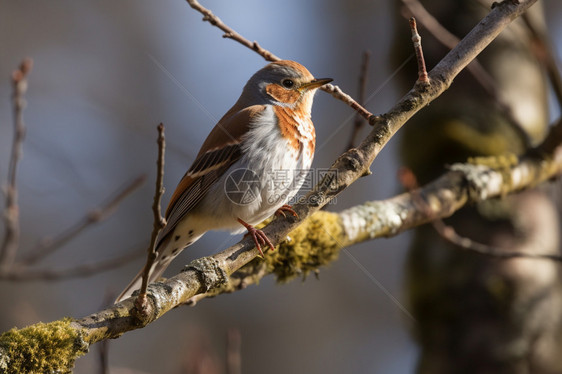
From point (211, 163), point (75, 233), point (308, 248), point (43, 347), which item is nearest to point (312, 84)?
point (211, 163)

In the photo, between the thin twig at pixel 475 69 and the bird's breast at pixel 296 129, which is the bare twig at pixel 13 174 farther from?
the thin twig at pixel 475 69

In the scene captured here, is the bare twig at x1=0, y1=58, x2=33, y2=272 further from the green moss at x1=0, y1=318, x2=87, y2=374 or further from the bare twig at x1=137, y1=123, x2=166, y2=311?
the bare twig at x1=137, y1=123, x2=166, y2=311

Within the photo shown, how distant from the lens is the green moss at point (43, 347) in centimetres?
230

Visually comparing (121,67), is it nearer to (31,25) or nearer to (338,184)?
(31,25)

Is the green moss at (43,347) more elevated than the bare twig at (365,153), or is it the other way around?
the bare twig at (365,153)

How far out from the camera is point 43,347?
2.35 metres

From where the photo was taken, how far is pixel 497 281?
4504 millimetres

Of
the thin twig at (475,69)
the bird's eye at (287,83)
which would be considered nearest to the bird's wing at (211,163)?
the bird's eye at (287,83)

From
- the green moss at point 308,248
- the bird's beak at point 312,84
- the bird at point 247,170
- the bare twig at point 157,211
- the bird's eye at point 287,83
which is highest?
the bird's eye at point 287,83

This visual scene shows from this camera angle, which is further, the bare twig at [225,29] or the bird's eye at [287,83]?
the bird's eye at [287,83]

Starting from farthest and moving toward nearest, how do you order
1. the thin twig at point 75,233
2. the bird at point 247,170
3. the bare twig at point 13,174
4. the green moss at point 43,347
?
the bird at point 247,170, the thin twig at point 75,233, the bare twig at point 13,174, the green moss at point 43,347

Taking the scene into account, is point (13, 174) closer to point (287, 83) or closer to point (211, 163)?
point (211, 163)

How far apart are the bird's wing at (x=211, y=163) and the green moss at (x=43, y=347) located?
6.10 ft

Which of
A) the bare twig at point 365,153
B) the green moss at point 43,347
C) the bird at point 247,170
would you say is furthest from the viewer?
the bird at point 247,170
